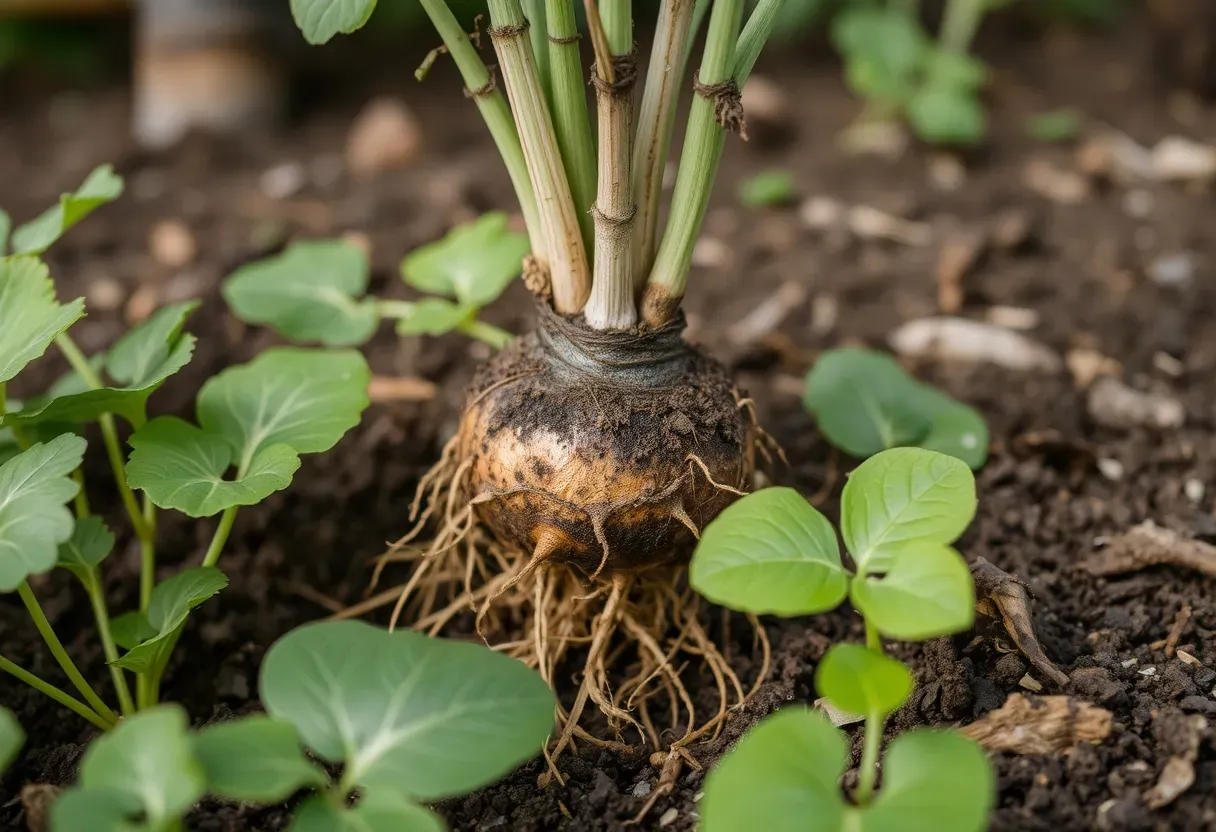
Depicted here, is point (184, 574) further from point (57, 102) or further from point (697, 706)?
point (57, 102)

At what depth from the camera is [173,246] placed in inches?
85.0

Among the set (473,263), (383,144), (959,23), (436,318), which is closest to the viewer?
(436,318)

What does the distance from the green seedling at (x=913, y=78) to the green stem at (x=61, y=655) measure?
2.09 meters

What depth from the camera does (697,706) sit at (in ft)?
4.24

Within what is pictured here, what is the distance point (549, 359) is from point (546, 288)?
0.09 meters

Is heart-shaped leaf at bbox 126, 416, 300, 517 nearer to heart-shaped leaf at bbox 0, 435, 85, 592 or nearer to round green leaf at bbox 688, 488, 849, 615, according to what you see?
heart-shaped leaf at bbox 0, 435, 85, 592

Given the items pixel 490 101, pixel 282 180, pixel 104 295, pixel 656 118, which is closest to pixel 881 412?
pixel 656 118

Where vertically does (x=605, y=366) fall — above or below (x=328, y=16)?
below

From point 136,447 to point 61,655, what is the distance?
0.77 feet

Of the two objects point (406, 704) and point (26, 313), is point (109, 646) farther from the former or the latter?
point (406, 704)

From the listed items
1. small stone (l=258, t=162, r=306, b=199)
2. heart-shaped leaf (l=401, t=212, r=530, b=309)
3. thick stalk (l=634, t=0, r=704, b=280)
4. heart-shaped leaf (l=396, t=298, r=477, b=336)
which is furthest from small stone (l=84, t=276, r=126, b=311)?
thick stalk (l=634, t=0, r=704, b=280)

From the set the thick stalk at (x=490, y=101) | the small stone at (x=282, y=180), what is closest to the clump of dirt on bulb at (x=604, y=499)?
the thick stalk at (x=490, y=101)

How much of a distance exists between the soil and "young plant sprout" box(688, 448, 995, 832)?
19 centimetres

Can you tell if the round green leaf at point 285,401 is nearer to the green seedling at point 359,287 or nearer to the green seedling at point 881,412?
the green seedling at point 359,287
